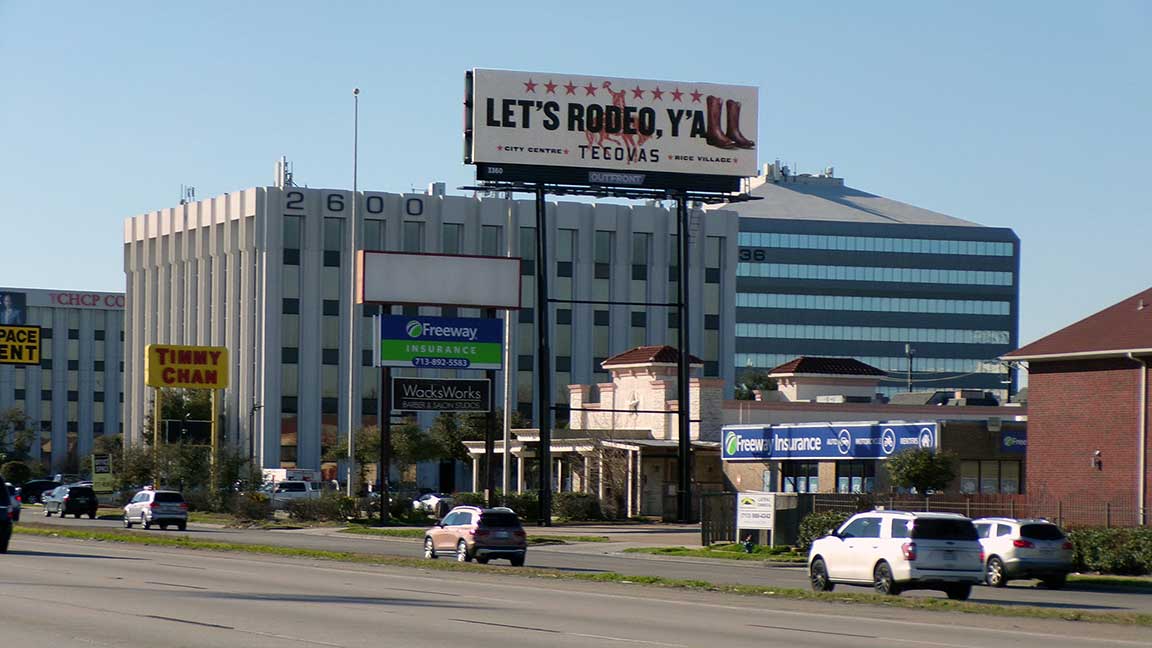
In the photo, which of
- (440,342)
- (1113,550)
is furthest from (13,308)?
(1113,550)

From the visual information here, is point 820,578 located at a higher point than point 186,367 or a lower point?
lower

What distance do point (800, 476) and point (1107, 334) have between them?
21218 mm

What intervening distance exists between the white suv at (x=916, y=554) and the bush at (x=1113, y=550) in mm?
10102

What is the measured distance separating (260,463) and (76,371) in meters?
58.9

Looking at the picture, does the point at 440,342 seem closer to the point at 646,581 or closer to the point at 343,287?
the point at 646,581

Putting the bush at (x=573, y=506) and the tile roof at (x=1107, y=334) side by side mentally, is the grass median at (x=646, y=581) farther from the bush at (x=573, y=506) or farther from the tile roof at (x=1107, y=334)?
the bush at (x=573, y=506)

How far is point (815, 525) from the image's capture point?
4638 centimetres

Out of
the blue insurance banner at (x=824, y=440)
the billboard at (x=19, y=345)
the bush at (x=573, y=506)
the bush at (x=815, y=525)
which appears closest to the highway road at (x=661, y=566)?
the bush at (x=815, y=525)

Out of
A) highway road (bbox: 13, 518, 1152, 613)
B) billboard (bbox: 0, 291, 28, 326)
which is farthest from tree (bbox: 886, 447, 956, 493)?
billboard (bbox: 0, 291, 28, 326)

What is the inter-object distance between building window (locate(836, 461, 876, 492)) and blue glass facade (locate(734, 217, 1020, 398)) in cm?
9787

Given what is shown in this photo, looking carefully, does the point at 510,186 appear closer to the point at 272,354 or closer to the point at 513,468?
the point at 513,468

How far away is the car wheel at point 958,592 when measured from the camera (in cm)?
3039

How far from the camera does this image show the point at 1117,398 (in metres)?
47.1

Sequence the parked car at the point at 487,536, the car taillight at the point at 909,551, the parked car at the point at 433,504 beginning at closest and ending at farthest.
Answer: the car taillight at the point at 909,551, the parked car at the point at 487,536, the parked car at the point at 433,504
